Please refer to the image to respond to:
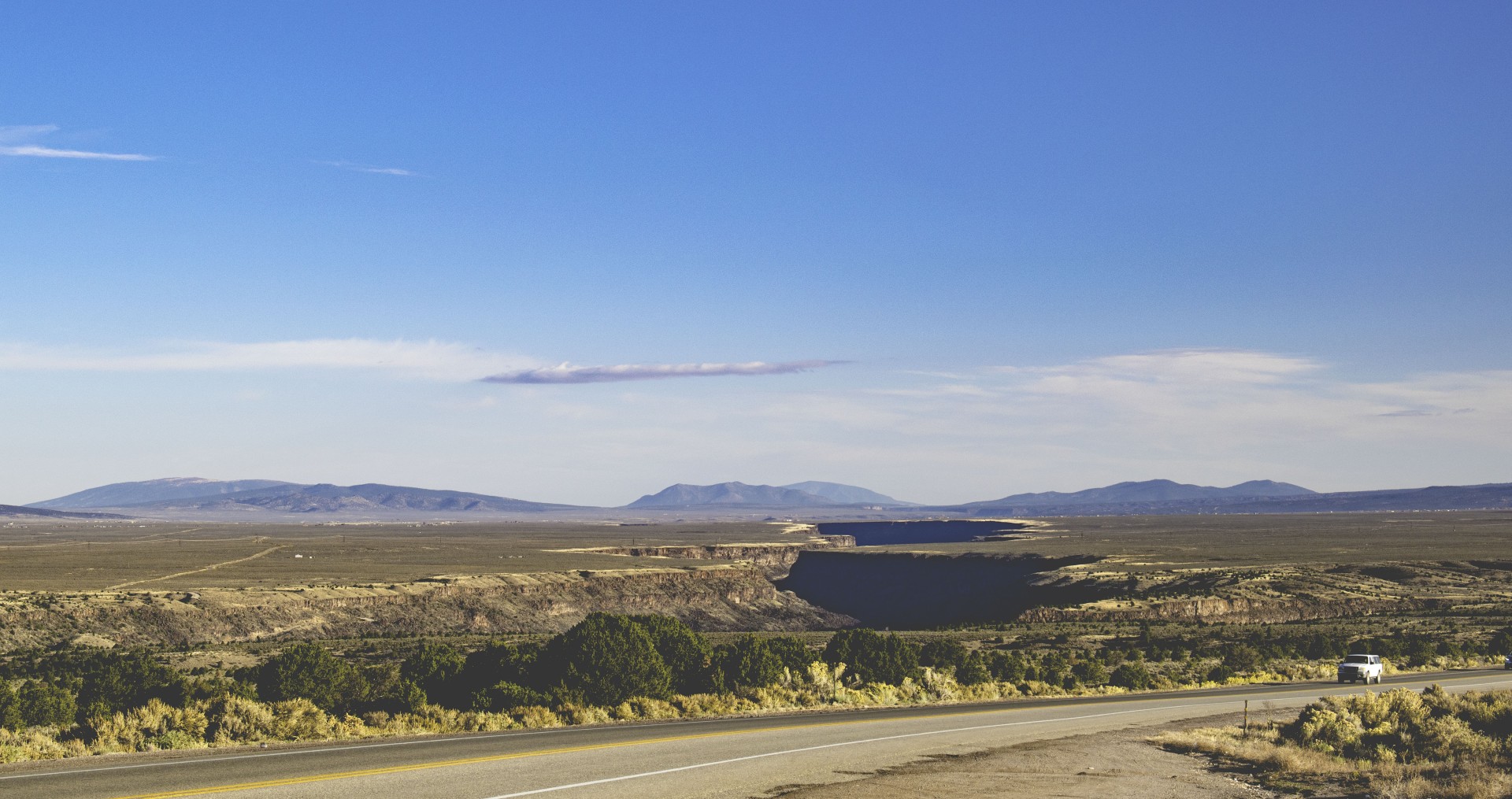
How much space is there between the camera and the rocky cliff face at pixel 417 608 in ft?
218

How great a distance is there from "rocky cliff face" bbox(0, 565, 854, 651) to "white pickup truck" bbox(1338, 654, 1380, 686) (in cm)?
5335

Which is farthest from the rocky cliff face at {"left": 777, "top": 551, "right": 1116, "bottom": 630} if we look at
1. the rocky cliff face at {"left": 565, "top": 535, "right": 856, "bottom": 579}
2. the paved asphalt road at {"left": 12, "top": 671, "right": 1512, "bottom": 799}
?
the paved asphalt road at {"left": 12, "top": 671, "right": 1512, "bottom": 799}

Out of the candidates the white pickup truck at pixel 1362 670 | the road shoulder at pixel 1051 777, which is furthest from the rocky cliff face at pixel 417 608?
the road shoulder at pixel 1051 777

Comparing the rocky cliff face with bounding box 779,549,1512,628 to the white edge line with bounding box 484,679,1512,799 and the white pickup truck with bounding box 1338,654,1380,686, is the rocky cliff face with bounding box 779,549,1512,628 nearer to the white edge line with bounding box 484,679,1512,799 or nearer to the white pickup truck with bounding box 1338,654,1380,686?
the white pickup truck with bounding box 1338,654,1380,686

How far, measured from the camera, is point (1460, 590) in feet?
278

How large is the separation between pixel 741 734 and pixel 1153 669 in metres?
26.8

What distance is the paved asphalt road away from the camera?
49.3 ft

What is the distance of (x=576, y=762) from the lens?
1794 centimetres

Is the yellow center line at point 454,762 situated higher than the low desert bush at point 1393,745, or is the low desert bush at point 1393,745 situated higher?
the yellow center line at point 454,762

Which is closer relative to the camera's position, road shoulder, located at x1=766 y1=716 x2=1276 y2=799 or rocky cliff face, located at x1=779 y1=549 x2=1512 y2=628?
road shoulder, located at x1=766 y1=716 x2=1276 y2=799

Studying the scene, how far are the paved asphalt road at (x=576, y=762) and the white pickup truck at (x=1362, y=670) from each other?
48.8 feet

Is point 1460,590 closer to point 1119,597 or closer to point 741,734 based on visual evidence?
point 1119,597

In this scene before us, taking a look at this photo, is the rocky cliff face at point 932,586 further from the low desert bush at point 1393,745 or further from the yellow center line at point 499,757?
the yellow center line at point 499,757

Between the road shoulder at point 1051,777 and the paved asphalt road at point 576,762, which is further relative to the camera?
the road shoulder at point 1051,777
